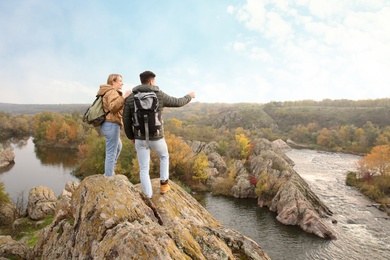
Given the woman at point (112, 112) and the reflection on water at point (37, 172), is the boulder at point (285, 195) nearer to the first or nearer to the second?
the reflection on water at point (37, 172)

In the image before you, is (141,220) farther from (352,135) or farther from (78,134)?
(352,135)

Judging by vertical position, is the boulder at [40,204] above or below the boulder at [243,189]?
above

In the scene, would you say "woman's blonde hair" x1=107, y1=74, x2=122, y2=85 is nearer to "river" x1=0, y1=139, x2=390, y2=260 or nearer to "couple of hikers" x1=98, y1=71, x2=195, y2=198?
"couple of hikers" x1=98, y1=71, x2=195, y2=198

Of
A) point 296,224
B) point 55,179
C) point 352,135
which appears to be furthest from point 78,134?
point 352,135

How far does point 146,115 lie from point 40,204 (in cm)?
3531

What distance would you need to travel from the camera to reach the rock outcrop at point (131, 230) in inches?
206

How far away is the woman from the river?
28990 mm

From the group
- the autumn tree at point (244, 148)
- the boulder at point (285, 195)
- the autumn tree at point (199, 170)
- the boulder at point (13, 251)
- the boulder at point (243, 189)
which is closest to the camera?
the boulder at point (13, 251)

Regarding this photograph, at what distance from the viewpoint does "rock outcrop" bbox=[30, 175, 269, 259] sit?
17.2 feet

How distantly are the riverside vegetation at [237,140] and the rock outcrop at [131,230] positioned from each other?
1486 inches

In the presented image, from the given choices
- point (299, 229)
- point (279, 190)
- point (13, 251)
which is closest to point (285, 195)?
point (279, 190)

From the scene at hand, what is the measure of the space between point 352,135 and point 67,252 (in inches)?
4841

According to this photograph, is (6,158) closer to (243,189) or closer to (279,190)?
(243,189)

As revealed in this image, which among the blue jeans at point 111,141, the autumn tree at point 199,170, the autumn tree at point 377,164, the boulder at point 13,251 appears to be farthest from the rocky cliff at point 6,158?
the autumn tree at point 377,164
